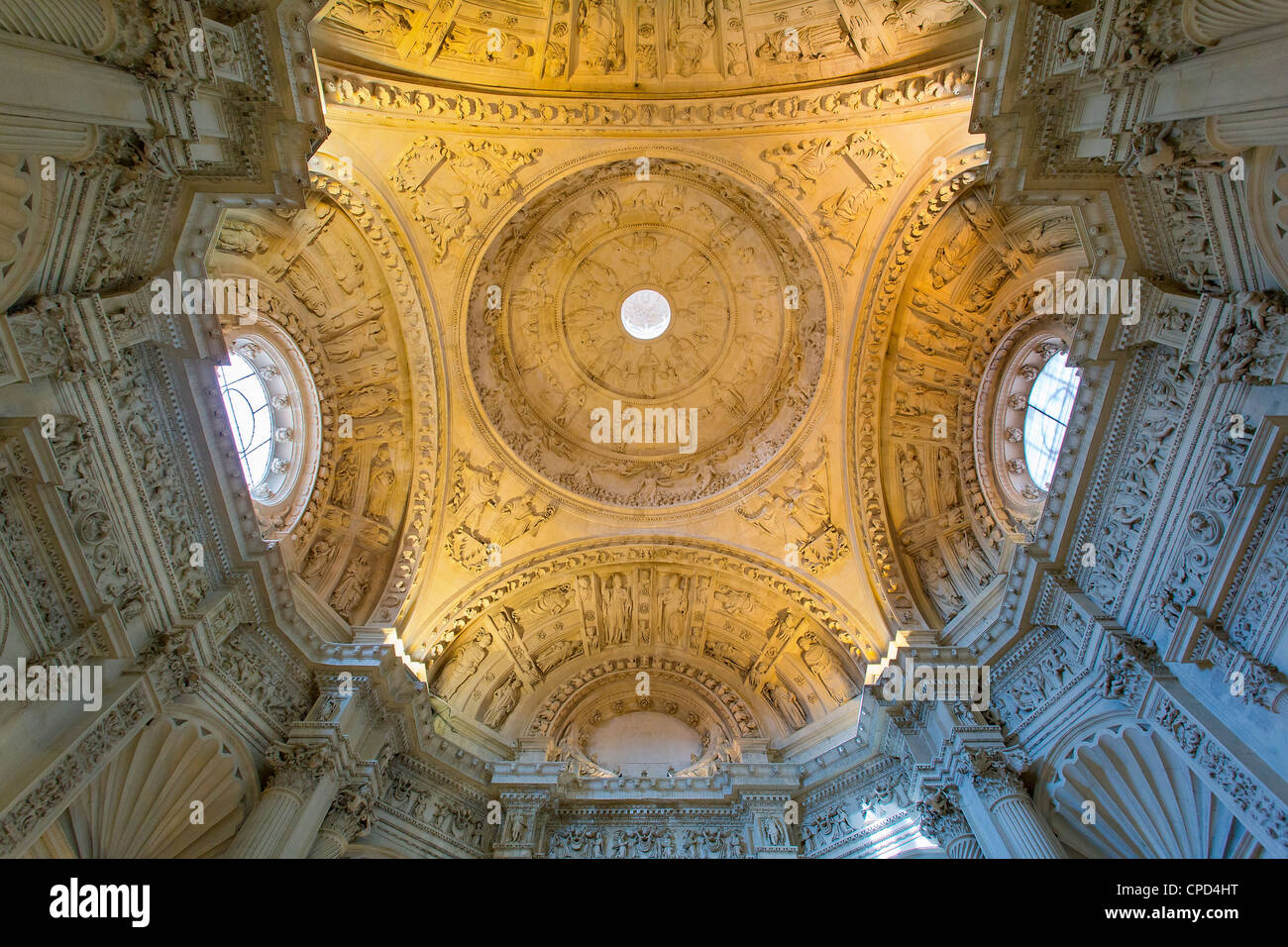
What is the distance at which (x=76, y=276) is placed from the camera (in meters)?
8.01

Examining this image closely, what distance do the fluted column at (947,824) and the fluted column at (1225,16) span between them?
407 inches

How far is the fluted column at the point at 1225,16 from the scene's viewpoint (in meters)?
6.40

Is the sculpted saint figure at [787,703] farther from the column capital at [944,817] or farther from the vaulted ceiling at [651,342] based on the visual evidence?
the column capital at [944,817]

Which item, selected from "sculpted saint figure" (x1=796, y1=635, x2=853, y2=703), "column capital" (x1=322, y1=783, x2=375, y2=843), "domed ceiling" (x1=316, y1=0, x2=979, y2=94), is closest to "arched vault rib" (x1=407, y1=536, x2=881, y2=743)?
"sculpted saint figure" (x1=796, y1=635, x2=853, y2=703)

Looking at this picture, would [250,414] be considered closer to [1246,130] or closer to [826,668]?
[826,668]

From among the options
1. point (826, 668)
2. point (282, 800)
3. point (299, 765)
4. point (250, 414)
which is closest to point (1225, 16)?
point (826, 668)

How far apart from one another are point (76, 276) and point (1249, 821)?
14439 mm

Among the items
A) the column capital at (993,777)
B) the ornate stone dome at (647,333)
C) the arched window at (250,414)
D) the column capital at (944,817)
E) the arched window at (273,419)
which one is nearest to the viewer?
the column capital at (993,777)

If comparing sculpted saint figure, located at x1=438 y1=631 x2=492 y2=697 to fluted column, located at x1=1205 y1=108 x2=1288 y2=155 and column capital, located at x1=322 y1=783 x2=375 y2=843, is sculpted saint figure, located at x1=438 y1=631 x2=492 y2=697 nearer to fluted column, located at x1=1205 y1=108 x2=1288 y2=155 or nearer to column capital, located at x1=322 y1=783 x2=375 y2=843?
column capital, located at x1=322 y1=783 x2=375 y2=843

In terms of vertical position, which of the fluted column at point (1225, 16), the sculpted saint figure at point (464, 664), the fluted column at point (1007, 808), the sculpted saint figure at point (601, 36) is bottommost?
the fluted column at point (1007, 808)

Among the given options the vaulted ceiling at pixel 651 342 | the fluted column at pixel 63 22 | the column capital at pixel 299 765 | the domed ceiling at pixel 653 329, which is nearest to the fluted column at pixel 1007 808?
the vaulted ceiling at pixel 651 342

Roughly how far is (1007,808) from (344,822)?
397 inches

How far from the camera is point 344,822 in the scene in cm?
1107

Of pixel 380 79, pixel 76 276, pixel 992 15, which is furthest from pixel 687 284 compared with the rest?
pixel 76 276
